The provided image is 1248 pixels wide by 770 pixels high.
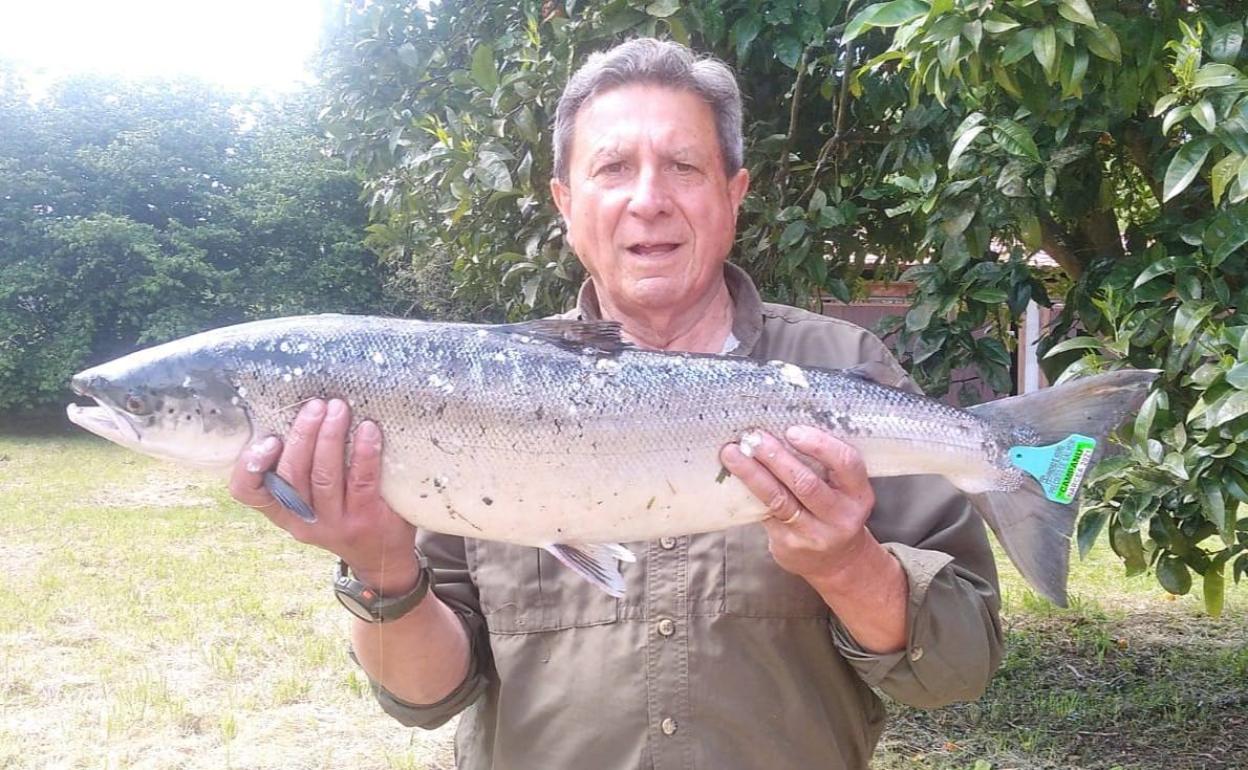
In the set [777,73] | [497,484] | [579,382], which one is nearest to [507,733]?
[497,484]

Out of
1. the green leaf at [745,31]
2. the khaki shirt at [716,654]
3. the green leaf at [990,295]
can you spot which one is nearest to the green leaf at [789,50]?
the green leaf at [745,31]

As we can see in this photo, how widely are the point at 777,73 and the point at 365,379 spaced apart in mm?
3488

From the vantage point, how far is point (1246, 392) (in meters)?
2.72

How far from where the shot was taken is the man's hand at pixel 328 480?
94.3 inches

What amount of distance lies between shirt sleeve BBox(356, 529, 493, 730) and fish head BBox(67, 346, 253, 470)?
2.08 feet

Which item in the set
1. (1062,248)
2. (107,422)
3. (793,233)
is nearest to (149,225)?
(793,233)

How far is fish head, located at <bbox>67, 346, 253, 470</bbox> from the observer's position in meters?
2.49

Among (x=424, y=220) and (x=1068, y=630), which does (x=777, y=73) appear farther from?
(x=1068, y=630)

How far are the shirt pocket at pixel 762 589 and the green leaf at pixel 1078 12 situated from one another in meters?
1.76

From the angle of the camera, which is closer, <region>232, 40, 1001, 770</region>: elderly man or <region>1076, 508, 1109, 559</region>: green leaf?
<region>232, 40, 1001, 770</region>: elderly man

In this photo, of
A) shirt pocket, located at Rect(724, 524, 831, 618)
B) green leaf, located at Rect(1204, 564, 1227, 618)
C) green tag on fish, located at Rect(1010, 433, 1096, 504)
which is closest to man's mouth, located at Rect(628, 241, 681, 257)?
shirt pocket, located at Rect(724, 524, 831, 618)

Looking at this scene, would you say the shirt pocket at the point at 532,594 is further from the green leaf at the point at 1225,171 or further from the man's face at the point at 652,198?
the green leaf at the point at 1225,171

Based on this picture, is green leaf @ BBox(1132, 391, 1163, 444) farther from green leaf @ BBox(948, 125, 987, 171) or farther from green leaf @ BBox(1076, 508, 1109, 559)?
green leaf @ BBox(948, 125, 987, 171)

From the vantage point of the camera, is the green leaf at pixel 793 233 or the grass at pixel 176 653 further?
the grass at pixel 176 653
